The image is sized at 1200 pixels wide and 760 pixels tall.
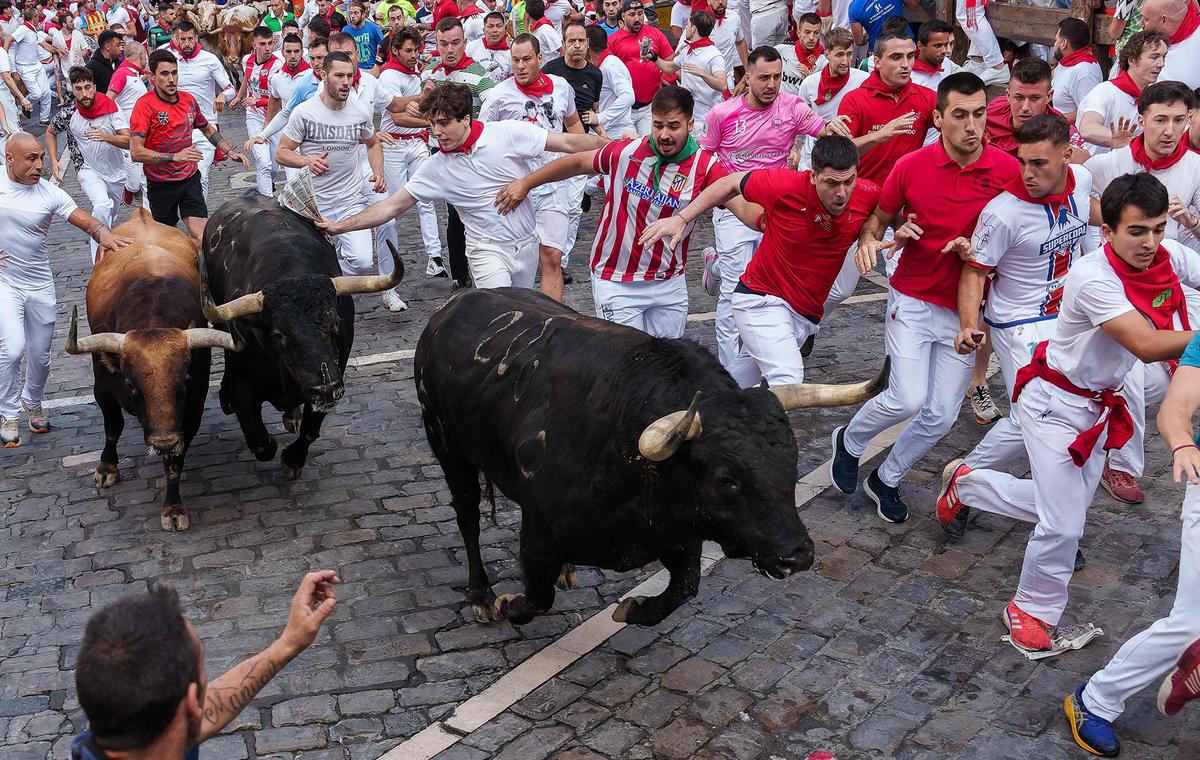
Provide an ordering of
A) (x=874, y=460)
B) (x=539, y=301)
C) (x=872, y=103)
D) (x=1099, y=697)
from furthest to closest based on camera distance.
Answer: (x=872, y=103) < (x=874, y=460) < (x=539, y=301) < (x=1099, y=697)

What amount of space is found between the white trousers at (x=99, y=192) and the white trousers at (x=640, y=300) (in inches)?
246

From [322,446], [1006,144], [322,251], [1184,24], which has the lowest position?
[322,446]

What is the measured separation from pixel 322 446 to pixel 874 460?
3962 millimetres

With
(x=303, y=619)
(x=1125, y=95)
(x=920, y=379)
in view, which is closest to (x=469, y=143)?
(x=920, y=379)

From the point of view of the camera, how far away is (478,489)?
6.69m

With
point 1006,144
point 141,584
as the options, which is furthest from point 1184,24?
point 141,584

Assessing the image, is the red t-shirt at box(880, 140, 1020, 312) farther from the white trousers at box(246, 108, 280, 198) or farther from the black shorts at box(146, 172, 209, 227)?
the white trousers at box(246, 108, 280, 198)

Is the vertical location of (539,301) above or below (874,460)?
above

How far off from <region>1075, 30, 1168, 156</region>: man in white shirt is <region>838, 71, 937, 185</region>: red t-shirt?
119 centimetres

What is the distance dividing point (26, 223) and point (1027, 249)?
7150 mm

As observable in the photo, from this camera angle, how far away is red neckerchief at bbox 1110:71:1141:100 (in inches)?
362

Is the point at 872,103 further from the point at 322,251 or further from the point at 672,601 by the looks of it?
the point at 672,601

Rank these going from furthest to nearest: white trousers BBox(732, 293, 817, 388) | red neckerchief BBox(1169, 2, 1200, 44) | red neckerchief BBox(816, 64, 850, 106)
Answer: red neckerchief BBox(816, 64, 850, 106) → red neckerchief BBox(1169, 2, 1200, 44) → white trousers BBox(732, 293, 817, 388)

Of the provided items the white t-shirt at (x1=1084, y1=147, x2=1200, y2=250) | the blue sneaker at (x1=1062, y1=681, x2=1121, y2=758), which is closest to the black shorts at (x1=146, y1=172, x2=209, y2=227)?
the white t-shirt at (x1=1084, y1=147, x2=1200, y2=250)
